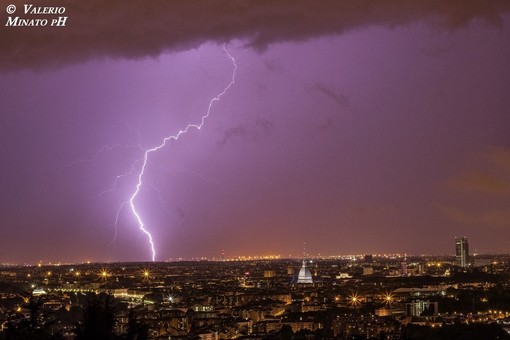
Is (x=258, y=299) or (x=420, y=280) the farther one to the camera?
(x=420, y=280)

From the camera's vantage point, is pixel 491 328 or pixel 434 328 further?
pixel 434 328

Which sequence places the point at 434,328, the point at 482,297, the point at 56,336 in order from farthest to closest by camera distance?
the point at 482,297 → the point at 434,328 → the point at 56,336

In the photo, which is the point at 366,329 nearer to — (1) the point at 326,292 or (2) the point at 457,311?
(2) the point at 457,311

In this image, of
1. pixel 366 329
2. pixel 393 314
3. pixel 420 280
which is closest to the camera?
pixel 366 329

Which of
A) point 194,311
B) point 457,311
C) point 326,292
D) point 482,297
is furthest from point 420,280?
point 194,311

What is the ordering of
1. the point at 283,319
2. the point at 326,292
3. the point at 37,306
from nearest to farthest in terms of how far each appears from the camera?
the point at 37,306 → the point at 283,319 → the point at 326,292

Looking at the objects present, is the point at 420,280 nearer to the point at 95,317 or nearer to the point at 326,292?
the point at 326,292

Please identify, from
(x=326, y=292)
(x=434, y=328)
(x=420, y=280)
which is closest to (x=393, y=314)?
(x=434, y=328)

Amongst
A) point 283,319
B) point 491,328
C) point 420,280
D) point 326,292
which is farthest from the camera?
point 420,280
